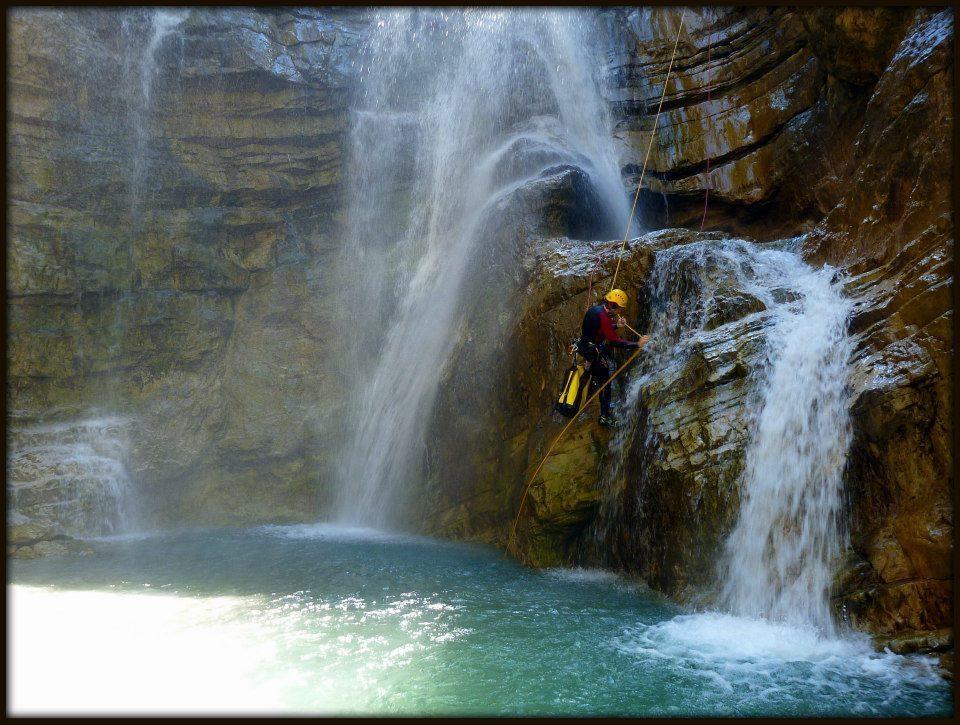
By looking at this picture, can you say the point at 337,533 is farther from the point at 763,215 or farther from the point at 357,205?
the point at 763,215

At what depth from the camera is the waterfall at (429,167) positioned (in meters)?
14.3

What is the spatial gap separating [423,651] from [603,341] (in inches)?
191

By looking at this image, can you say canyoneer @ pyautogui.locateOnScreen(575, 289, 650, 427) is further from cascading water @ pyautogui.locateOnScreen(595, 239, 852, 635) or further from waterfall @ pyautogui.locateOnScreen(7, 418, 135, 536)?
waterfall @ pyautogui.locateOnScreen(7, 418, 135, 536)

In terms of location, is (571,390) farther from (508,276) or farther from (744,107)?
(744,107)

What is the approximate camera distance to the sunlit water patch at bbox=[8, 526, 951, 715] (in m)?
5.13

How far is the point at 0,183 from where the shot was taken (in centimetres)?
648

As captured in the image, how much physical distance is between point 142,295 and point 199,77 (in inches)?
216

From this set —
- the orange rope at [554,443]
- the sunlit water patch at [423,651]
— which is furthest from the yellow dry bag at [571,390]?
the sunlit water patch at [423,651]

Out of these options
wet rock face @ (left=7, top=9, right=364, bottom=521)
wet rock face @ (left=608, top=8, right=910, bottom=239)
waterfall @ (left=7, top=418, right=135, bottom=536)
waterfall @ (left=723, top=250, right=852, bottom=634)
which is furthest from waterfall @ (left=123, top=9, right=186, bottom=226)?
waterfall @ (left=723, top=250, right=852, bottom=634)

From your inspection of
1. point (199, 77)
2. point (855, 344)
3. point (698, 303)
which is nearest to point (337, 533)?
point (698, 303)

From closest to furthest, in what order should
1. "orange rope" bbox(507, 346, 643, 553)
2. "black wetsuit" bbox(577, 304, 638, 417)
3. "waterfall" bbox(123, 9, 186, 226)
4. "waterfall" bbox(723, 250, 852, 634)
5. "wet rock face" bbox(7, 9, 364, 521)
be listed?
1. "waterfall" bbox(723, 250, 852, 634)
2. "black wetsuit" bbox(577, 304, 638, 417)
3. "orange rope" bbox(507, 346, 643, 553)
4. "wet rock face" bbox(7, 9, 364, 521)
5. "waterfall" bbox(123, 9, 186, 226)

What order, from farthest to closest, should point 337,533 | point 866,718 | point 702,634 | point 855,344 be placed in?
point 337,533, point 855,344, point 702,634, point 866,718

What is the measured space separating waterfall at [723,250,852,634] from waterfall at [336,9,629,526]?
7.14 metres

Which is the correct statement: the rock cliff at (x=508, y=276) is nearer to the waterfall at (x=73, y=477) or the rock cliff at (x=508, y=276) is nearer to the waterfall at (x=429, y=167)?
the waterfall at (x=73, y=477)
